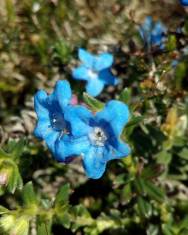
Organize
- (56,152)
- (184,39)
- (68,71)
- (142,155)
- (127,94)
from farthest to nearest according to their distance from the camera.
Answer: (68,71) < (142,155) < (184,39) < (127,94) < (56,152)

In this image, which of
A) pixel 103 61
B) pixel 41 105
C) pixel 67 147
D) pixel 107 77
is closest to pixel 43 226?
pixel 67 147

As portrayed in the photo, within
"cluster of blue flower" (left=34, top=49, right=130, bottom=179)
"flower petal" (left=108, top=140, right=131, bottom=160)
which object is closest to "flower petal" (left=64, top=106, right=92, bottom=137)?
"cluster of blue flower" (left=34, top=49, right=130, bottom=179)

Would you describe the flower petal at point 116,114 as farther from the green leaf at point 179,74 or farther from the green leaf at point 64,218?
the green leaf at point 179,74

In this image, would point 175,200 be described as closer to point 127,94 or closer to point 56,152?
point 127,94

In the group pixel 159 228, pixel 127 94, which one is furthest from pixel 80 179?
pixel 127 94

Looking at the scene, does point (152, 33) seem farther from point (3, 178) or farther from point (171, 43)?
point (3, 178)

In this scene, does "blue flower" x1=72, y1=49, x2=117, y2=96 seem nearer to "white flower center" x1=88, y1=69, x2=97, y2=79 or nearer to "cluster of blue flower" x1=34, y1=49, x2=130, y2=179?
"white flower center" x1=88, y1=69, x2=97, y2=79
